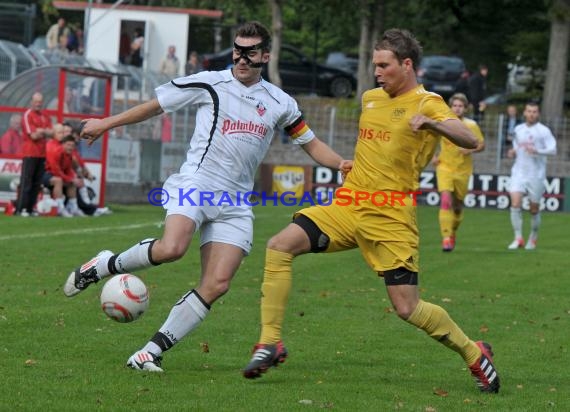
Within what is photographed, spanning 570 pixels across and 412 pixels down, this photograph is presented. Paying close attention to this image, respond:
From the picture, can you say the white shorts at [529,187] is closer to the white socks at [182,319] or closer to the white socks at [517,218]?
the white socks at [517,218]

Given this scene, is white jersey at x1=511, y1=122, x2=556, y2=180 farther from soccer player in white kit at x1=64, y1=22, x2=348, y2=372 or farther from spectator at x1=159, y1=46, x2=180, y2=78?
spectator at x1=159, y1=46, x2=180, y2=78

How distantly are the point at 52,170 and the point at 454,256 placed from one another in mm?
8508

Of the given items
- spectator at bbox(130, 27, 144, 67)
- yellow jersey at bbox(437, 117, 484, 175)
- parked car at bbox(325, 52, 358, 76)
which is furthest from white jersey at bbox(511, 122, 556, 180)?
parked car at bbox(325, 52, 358, 76)

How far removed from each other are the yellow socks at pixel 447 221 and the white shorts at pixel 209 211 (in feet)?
33.9

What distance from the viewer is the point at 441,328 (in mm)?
8219

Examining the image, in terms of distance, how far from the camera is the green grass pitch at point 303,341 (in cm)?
769

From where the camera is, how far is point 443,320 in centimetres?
823

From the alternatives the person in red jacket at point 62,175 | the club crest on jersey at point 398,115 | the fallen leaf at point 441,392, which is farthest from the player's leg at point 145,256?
the person in red jacket at point 62,175

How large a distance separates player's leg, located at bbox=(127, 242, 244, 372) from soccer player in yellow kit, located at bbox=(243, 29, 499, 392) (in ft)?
0.98

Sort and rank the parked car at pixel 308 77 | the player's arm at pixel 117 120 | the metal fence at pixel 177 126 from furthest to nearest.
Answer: the parked car at pixel 308 77 < the metal fence at pixel 177 126 < the player's arm at pixel 117 120

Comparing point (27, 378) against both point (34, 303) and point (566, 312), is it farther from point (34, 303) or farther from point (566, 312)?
point (566, 312)

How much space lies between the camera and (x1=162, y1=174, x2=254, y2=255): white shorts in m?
8.47

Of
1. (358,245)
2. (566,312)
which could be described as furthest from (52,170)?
(358,245)

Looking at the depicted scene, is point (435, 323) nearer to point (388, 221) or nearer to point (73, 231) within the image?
point (388, 221)
